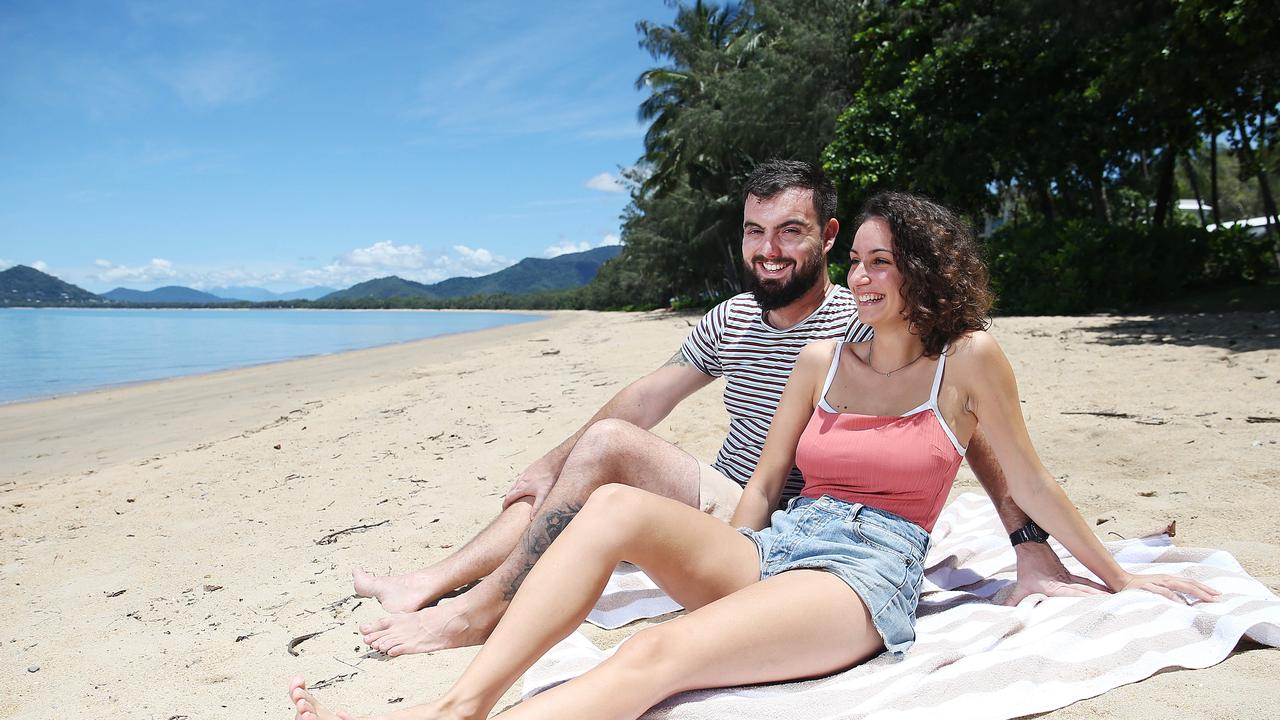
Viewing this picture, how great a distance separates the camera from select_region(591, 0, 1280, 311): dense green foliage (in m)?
10.5

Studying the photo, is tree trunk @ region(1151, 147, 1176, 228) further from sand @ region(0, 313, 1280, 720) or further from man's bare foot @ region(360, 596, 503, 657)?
man's bare foot @ region(360, 596, 503, 657)

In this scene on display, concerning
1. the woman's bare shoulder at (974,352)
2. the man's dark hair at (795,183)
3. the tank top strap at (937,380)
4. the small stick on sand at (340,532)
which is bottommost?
the small stick on sand at (340,532)

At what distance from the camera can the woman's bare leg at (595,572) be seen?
1.84m

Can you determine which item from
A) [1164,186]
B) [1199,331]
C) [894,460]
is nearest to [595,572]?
[894,460]

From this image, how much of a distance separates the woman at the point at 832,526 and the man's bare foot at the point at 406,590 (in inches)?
41.6

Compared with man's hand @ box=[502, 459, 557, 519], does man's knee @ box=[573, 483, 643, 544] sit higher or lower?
higher

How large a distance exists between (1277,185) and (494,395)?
4400 cm

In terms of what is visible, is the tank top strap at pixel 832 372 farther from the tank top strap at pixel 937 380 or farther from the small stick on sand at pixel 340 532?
the small stick on sand at pixel 340 532

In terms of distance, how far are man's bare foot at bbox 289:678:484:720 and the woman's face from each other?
1613 mm

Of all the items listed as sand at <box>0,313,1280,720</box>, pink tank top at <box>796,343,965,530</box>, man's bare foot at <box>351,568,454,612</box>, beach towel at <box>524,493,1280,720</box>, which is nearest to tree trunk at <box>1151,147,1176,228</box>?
sand at <box>0,313,1280,720</box>

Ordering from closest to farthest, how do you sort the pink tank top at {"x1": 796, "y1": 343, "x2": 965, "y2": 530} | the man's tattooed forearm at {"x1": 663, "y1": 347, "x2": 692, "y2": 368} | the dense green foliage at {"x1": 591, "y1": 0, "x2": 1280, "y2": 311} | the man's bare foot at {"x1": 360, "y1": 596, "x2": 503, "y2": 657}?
1. the pink tank top at {"x1": 796, "y1": 343, "x2": 965, "y2": 530}
2. the man's bare foot at {"x1": 360, "y1": 596, "x2": 503, "y2": 657}
3. the man's tattooed forearm at {"x1": 663, "y1": 347, "x2": 692, "y2": 368}
4. the dense green foliage at {"x1": 591, "y1": 0, "x2": 1280, "y2": 311}

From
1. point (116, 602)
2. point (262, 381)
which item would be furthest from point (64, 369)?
point (116, 602)

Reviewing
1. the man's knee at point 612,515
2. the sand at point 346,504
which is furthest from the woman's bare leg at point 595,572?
the sand at point 346,504

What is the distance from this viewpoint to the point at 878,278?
241 centimetres
